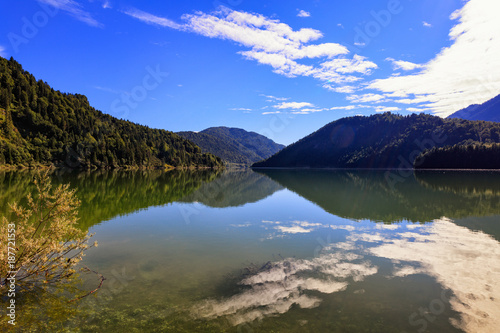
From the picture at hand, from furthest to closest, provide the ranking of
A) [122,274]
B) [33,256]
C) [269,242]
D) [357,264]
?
[269,242] < [357,264] < [122,274] < [33,256]

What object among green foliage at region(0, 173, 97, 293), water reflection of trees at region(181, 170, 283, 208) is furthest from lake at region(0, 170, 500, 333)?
water reflection of trees at region(181, 170, 283, 208)

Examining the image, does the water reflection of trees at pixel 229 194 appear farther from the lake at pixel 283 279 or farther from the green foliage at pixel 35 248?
the green foliage at pixel 35 248

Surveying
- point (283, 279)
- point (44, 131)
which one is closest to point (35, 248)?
point (283, 279)

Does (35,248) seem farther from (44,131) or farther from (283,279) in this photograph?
(44,131)

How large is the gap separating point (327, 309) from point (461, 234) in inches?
638

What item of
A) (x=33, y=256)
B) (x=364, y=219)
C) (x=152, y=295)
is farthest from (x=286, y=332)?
(x=364, y=219)

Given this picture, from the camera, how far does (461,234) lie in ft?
61.2

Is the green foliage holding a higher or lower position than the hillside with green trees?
lower

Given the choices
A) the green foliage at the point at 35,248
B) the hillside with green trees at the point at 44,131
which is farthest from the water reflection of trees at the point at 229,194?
the hillside with green trees at the point at 44,131

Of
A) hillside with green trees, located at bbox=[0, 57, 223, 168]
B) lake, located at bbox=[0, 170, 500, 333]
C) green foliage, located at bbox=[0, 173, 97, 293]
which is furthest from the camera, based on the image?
hillside with green trees, located at bbox=[0, 57, 223, 168]

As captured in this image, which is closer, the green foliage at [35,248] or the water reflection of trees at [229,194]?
the green foliage at [35,248]

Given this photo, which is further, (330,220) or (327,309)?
(330,220)

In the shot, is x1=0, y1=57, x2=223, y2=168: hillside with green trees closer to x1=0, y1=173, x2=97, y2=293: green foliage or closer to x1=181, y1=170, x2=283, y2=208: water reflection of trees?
x1=181, y1=170, x2=283, y2=208: water reflection of trees

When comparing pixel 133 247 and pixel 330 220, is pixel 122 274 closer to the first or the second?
pixel 133 247
